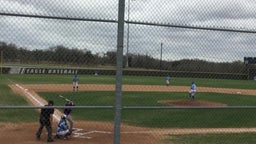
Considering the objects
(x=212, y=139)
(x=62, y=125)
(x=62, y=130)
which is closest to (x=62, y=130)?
(x=62, y=130)

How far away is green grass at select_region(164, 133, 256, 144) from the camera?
543 inches

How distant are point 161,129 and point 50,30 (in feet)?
34.5

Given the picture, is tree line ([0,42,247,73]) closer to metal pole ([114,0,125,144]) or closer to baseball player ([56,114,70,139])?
metal pole ([114,0,125,144])

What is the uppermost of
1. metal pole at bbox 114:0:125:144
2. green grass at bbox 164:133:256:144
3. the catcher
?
metal pole at bbox 114:0:125:144

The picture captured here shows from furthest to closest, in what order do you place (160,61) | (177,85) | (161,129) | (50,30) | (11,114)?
(177,85) → (11,114) → (161,129) → (160,61) → (50,30)

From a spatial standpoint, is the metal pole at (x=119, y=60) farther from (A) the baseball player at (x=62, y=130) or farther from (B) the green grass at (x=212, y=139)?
(B) the green grass at (x=212, y=139)

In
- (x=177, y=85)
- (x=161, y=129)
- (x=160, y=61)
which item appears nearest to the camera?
(x=160, y=61)

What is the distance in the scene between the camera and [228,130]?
16359 millimetres

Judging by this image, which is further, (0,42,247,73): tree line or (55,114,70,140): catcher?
(55,114,70,140): catcher

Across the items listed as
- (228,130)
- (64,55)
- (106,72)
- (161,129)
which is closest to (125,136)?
(161,129)

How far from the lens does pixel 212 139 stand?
1433 cm

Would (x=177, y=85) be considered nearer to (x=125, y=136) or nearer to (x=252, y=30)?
(x=125, y=136)

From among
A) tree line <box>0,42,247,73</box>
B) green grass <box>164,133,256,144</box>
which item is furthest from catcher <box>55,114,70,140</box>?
tree line <box>0,42,247,73</box>

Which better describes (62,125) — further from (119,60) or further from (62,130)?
(119,60)
